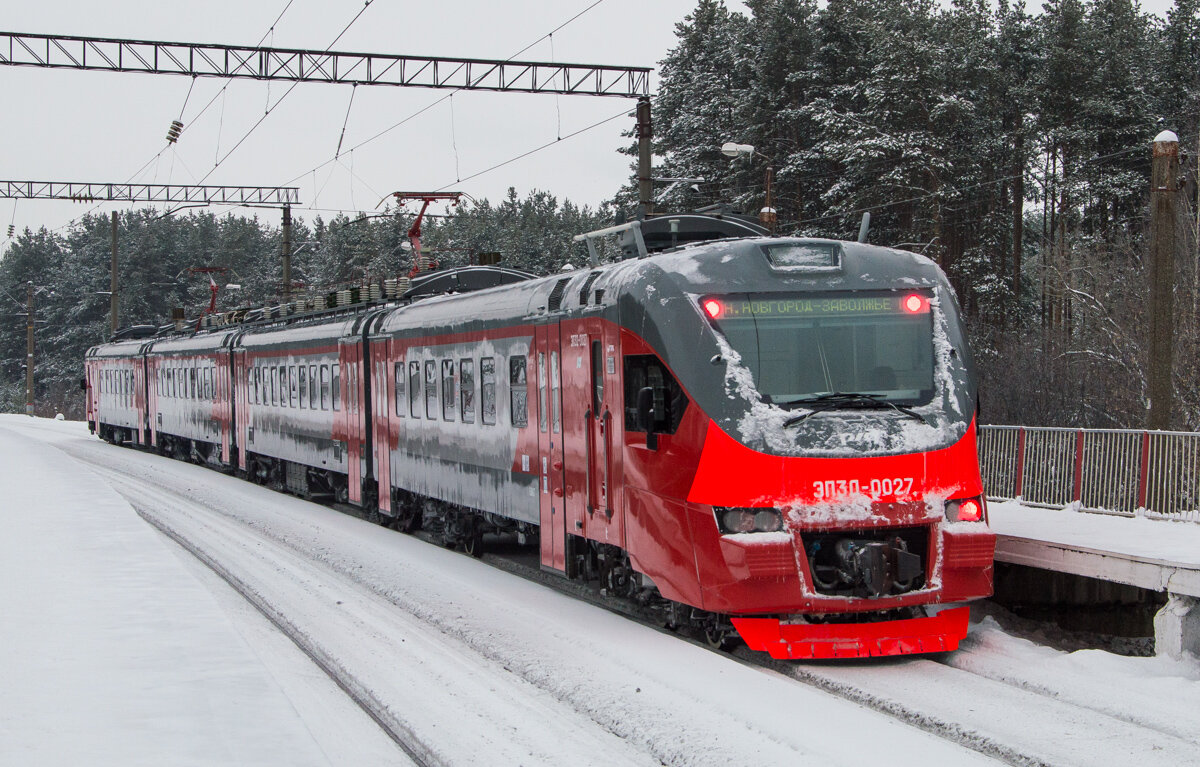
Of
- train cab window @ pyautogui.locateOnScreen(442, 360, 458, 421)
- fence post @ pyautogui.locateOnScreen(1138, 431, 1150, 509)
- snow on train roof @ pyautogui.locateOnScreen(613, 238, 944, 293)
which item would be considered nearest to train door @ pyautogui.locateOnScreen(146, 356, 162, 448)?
train cab window @ pyautogui.locateOnScreen(442, 360, 458, 421)

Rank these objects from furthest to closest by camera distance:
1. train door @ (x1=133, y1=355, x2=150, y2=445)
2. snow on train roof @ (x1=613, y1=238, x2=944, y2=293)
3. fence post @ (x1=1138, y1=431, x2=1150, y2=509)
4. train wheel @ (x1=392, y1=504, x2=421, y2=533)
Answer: train door @ (x1=133, y1=355, x2=150, y2=445) < train wheel @ (x1=392, y1=504, x2=421, y2=533) < fence post @ (x1=1138, y1=431, x2=1150, y2=509) < snow on train roof @ (x1=613, y1=238, x2=944, y2=293)

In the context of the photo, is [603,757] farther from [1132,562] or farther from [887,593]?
[1132,562]

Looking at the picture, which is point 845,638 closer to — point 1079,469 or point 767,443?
point 767,443

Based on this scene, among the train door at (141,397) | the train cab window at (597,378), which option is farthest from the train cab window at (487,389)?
the train door at (141,397)

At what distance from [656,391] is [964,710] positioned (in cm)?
337

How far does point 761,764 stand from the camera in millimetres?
6586

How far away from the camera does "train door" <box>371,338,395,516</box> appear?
732 inches

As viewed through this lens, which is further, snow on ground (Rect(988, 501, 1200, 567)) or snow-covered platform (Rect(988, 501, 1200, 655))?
snow on ground (Rect(988, 501, 1200, 567))

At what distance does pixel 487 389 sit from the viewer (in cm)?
1446

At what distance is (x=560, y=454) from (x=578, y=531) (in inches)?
32.9

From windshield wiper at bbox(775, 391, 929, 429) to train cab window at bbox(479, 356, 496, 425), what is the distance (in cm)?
559

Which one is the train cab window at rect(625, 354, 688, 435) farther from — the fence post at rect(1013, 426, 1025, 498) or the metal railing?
the fence post at rect(1013, 426, 1025, 498)

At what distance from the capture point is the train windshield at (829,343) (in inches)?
371

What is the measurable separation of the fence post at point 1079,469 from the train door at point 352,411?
1042cm
